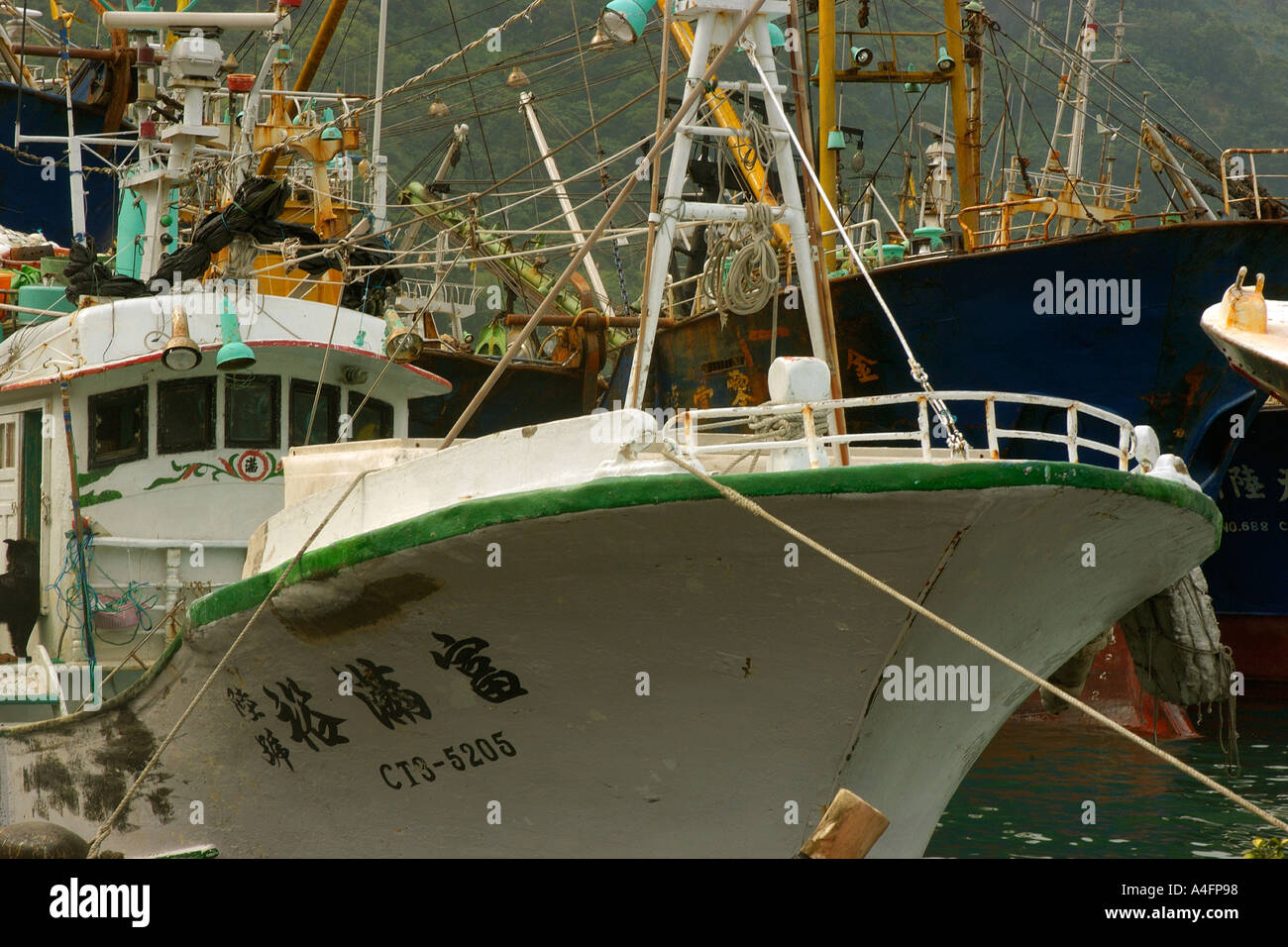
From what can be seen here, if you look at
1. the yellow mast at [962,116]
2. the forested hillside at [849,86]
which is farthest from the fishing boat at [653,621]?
the forested hillside at [849,86]

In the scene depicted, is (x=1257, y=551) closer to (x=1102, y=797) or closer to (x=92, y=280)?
(x=1102, y=797)

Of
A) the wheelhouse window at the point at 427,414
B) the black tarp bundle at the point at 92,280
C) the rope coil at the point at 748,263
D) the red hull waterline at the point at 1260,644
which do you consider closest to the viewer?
the rope coil at the point at 748,263

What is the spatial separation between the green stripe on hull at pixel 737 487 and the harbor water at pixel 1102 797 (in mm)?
5435

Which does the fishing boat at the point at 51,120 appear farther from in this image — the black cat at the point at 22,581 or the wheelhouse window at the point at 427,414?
the black cat at the point at 22,581

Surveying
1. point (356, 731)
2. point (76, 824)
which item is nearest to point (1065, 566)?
point (356, 731)

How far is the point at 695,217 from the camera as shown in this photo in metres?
8.22

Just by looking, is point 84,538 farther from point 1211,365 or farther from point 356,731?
point 1211,365

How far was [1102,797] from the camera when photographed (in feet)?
45.0

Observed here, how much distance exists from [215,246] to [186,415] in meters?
1.35

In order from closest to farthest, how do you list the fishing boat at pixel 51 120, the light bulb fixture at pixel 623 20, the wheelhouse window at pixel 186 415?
1. the light bulb fixture at pixel 623 20
2. the wheelhouse window at pixel 186 415
3. the fishing boat at pixel 51 120

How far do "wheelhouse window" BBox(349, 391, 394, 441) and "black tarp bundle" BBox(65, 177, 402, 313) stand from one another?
906mm

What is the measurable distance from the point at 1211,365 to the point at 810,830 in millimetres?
10683

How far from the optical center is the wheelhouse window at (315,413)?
1095 centimetres

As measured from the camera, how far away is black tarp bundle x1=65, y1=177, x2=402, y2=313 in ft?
35.6
